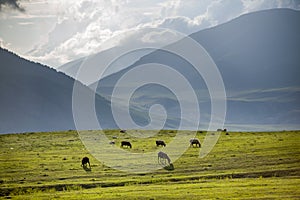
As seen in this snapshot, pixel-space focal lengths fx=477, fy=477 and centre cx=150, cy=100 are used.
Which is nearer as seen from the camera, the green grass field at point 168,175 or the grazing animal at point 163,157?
the green grass field at point 168,175

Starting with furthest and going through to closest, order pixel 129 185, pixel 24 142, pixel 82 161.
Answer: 1. pixel 24 142
2. pixel 82 161
3. pixel 129 185

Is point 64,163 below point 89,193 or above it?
above


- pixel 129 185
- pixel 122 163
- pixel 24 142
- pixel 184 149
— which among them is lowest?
pixel 129 185

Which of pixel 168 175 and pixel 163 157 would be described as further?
pixel 163 157

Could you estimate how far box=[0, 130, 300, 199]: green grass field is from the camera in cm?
5209

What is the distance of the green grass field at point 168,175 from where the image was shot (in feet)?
171

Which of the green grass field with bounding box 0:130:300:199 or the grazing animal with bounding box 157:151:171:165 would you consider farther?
the grazing animal with bounding box 157:151:171:165

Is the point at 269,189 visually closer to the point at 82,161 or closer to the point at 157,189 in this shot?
the point at 157,189

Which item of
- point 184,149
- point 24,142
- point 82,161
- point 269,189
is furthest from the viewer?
point 24,142

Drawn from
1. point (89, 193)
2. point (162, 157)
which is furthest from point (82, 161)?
point (89, 193)

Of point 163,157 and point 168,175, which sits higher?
point 163,157

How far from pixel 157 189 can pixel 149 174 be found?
1229 cm

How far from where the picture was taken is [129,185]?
5997 centimetres

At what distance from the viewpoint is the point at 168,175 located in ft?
214
